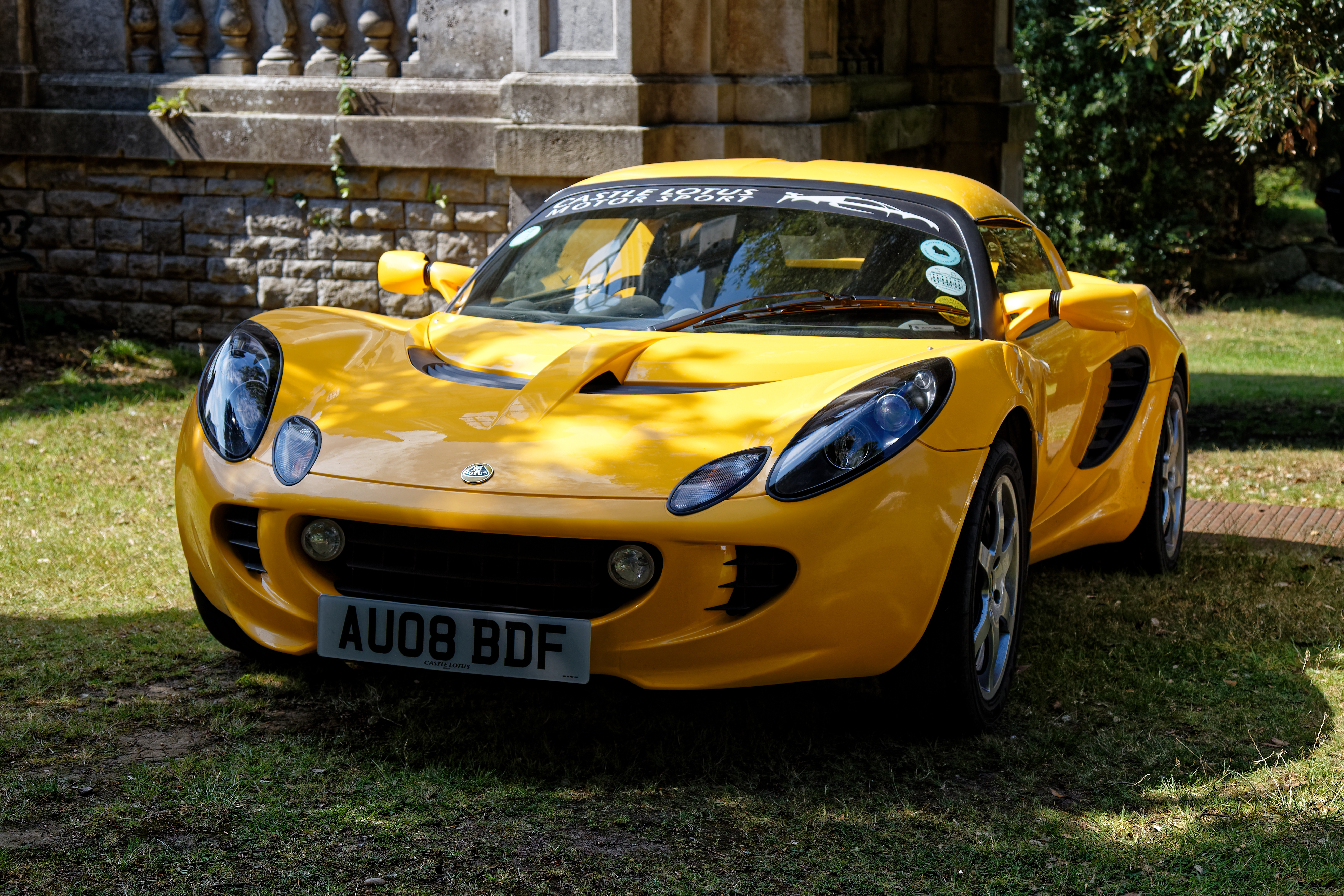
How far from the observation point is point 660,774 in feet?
11.4

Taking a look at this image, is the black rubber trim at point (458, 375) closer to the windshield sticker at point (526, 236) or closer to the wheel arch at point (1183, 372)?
the windshield sticker at point (526, 236)

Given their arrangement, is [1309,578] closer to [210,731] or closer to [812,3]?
[210,731]

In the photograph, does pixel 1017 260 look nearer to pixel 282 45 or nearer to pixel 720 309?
pixel 720 309

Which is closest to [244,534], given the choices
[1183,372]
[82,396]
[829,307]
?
[829,307]

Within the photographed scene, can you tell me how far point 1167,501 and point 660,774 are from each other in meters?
2.99

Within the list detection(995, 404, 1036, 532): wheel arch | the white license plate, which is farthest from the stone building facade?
the white license plate

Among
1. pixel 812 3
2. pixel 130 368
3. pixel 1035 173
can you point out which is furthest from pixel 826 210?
pixel 1035 173

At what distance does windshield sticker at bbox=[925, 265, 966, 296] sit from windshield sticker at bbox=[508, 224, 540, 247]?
1.35m

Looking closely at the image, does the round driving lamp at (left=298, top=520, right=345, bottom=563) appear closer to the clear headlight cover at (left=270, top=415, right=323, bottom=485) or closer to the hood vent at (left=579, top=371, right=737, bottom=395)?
the clear headlight cover at (left=270, top=415, right=323, bottom=485)

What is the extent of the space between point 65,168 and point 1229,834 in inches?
402

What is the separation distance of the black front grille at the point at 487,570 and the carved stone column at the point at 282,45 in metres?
7.79

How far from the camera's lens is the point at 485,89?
32.2 feet

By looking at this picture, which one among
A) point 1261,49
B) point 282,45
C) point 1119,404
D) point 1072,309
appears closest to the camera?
point 1072,309

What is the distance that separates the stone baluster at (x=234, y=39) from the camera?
10.5m
